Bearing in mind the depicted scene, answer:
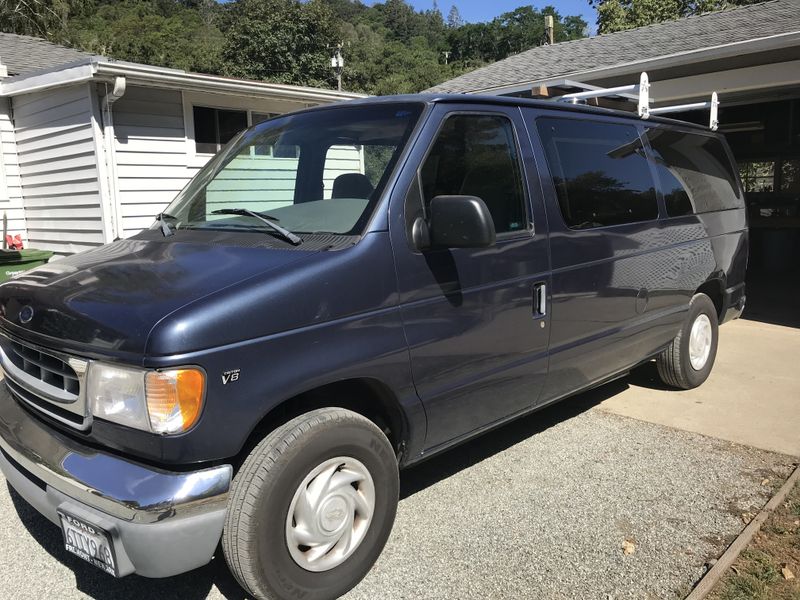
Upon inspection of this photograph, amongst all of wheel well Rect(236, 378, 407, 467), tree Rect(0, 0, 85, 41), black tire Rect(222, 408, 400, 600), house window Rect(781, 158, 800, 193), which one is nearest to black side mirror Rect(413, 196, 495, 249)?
wheel well Rect(236, 378, 407, 467)

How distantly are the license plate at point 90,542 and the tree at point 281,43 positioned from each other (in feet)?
130

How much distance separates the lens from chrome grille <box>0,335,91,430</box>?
2496mm

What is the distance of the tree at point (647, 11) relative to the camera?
30438 millimetres

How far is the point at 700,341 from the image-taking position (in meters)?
5.42

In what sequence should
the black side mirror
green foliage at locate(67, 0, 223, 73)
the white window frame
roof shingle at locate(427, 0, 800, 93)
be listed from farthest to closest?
1. green foliage at locate(67, 0, 223, 73)
2. the white window frame
3. roof shingle at locate(427, 0, 800, 93)
4. the black side mirror

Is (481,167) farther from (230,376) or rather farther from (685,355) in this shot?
(685,355)

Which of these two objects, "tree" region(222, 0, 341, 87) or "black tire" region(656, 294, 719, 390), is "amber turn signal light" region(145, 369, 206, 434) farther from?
"tree" region(222, 0, 341, 87)

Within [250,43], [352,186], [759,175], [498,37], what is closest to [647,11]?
[759,175]

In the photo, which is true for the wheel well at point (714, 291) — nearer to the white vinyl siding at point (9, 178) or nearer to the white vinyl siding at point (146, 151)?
the white vinyl siding at point (146, 151)

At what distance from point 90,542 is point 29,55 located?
11.5 m

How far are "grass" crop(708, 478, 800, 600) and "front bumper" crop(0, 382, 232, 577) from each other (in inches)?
81.0

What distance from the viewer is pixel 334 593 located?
2.74 metres

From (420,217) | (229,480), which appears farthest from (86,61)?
(229,480)

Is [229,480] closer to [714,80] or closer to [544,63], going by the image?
[714,80]
